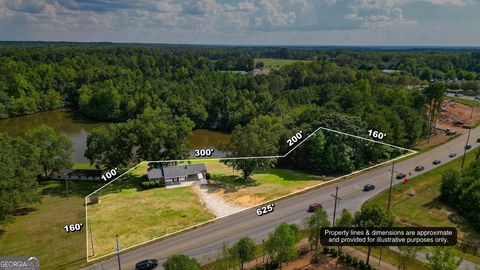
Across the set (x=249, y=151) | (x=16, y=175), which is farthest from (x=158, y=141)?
(x=16, y=175)

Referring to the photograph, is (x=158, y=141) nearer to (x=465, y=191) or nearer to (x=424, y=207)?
(x=424, y=207)

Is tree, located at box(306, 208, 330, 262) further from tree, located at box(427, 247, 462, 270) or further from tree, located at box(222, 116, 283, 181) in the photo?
tree, located at box(222, 116, 283, 181)

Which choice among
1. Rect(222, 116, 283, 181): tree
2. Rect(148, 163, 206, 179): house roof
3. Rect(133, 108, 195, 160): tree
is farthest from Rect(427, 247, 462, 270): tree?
Rect(133, 108, 195, 160): tree

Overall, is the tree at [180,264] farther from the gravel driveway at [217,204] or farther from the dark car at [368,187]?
the dark car at [368,187]

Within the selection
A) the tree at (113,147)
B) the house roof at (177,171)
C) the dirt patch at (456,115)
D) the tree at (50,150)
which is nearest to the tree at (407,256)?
the house roof at (177,171)

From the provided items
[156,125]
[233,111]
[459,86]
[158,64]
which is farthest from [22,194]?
[459,86]

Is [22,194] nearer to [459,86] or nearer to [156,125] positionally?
[156,125]
